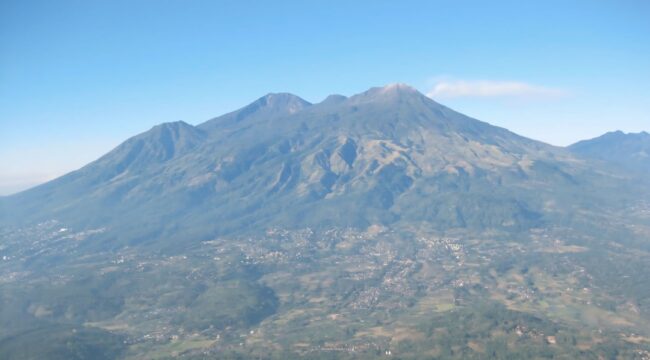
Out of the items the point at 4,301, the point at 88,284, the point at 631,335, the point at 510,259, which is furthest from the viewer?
the point at 510,259

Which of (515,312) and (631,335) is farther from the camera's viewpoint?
(515,312)

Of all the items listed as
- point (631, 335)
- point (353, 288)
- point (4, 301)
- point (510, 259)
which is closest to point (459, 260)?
point (510, 259)

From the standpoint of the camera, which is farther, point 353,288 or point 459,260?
point 459,260

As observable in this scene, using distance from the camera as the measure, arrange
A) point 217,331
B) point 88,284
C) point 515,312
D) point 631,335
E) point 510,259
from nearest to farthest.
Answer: point 631,335
point 515,312
point 217,331
point 88,284
point 510,259

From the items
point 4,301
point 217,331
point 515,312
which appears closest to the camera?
point 515,312

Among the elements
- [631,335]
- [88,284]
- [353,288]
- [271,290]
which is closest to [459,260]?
[353,288]

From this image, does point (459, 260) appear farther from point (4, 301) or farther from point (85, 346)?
point (4, 301)

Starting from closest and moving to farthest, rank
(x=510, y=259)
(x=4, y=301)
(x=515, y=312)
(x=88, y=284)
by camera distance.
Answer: (x=515, y=312)
(x=4, y=301)
(x=88, y=284)
(x=510, y=259)

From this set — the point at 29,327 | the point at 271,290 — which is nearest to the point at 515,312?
the point at 271,290

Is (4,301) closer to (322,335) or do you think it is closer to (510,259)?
(322,335)
